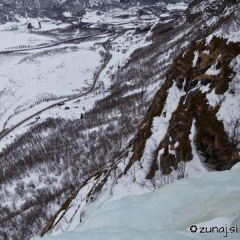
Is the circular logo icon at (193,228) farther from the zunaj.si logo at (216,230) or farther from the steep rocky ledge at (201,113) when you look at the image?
the steep rocky ledge at (201,113)

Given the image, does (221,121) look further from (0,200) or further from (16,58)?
(16,58)

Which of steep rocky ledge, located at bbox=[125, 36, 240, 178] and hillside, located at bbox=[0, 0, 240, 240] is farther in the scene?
hillside, located at bbox=[0, 0, 240, 240]

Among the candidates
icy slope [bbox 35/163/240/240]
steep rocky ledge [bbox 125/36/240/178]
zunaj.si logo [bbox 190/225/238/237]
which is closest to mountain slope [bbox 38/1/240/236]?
steep rocky ledge [bbox 125/36/240/178]

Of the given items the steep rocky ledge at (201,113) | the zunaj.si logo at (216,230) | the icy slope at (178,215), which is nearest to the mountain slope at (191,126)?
the steep rocky ledge at (201,113)

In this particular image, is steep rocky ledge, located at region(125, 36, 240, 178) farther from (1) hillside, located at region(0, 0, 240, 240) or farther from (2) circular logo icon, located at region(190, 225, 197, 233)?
(2) circular logo icon, located at region(190, 225, 197, 233)

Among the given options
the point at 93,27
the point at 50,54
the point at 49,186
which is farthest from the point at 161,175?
the point at 93,27

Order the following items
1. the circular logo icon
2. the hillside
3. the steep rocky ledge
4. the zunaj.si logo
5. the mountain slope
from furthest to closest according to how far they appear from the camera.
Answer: the hillside, the mountain slope, the steep rocky ledge, the circular logo icon, the zunaj.si logo
